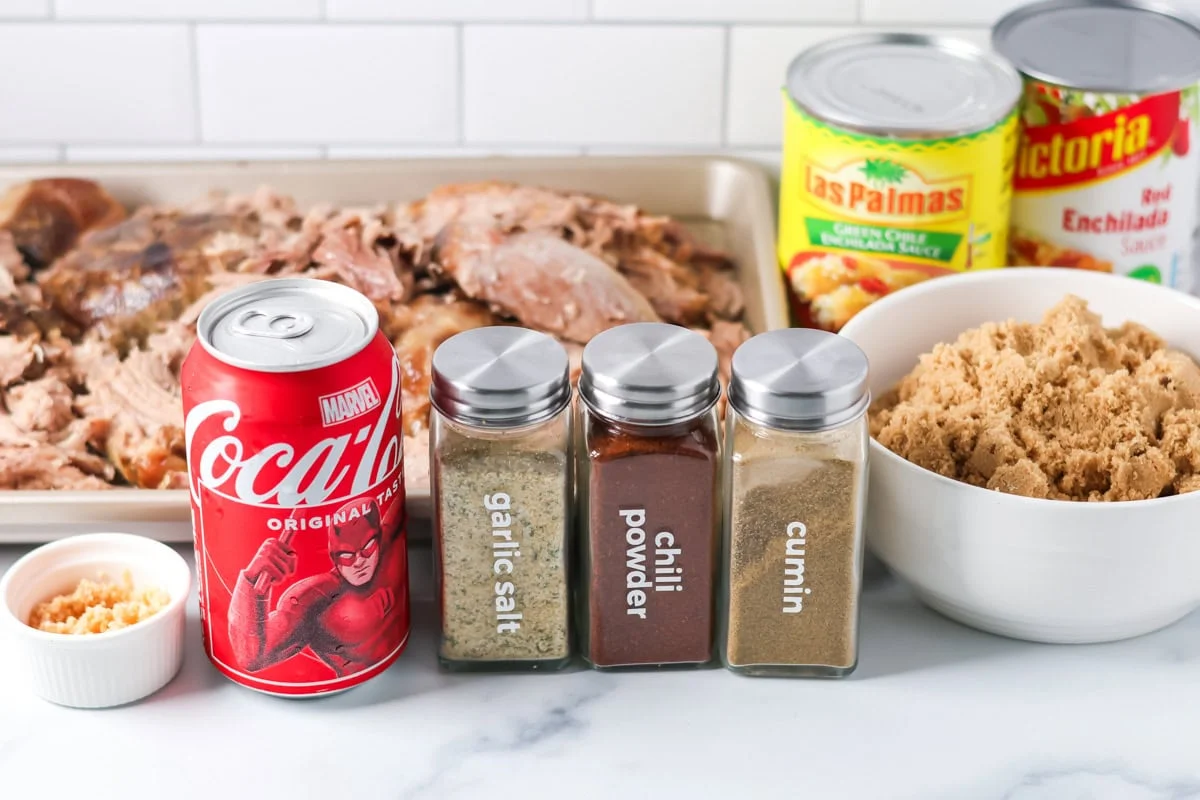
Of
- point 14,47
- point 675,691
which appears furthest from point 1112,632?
point 14,47

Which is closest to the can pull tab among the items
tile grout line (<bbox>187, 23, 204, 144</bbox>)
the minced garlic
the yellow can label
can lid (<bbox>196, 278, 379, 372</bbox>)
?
can lid (<bbox>196, 278, 379, 372</bbox>)

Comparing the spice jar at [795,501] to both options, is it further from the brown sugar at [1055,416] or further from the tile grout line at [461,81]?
the tile grout line at [461,81]

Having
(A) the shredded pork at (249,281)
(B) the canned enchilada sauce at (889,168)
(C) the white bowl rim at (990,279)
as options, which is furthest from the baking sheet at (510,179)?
(C) the white bowl rim at (990,279)

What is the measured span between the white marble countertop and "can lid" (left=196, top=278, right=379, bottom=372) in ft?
0.88

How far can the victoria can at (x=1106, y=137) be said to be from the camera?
123 centimetres

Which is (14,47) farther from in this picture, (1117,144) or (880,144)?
(1117,144)

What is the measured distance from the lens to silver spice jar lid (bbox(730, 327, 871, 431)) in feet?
3.01

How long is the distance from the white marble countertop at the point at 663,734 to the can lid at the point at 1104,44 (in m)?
0.49

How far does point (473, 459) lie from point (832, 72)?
56cm

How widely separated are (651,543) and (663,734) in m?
0.13

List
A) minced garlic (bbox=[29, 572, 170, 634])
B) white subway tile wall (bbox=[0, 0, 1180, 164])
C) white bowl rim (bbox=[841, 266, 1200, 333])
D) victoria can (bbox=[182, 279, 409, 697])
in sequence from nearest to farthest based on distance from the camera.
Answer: victoria can (bbox=[182, 279, 409, 697]) → minced garlic (bbox=[29, 572, 170, 634]) → white bowl rim (bbox=[841, 266, 1200, 333]) → white subway tile wall (bbox=[0, 0, 1180, 164])

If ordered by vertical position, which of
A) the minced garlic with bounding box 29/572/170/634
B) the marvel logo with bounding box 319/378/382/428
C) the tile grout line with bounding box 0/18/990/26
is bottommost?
the minced garlic with bounding box 29/572/170/634

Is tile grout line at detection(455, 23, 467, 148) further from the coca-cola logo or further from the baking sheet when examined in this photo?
the coca-cola logo

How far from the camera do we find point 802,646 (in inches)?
40.0
